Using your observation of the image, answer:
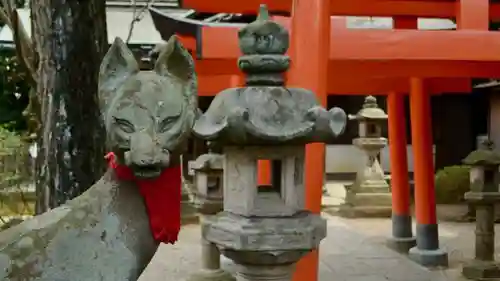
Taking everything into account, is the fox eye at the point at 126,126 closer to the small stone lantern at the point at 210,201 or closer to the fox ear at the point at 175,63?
the fox ear at the point at 175,63

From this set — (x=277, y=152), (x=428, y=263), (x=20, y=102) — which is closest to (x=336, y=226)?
(x=428, y=263)

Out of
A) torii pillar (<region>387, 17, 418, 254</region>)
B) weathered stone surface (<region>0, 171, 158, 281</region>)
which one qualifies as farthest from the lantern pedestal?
weathered stone surface (<region>0, 171, 158, 281</region>)

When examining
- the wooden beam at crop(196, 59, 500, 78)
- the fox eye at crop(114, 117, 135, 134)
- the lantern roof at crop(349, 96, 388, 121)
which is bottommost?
the fox eye at crop(114, 117, 135, 134)

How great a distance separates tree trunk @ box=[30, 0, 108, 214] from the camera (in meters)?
5.00

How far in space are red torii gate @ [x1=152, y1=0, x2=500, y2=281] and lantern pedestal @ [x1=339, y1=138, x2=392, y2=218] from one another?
15.5ft

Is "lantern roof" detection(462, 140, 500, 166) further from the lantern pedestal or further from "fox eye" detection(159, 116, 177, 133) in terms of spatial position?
"fox eye" detection(159, 116, 177, 133)

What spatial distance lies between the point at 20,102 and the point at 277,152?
11.1m

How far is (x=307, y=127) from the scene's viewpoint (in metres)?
3.48

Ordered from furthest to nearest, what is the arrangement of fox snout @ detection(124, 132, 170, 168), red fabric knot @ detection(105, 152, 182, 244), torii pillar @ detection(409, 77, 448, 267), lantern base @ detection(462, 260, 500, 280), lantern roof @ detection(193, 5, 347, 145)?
torii pillar @ detection(409, 77, 448, 267) < lantern base @ detection(462, 260, 500, 280) < lantern roof @ detection(193, 5, 347, 145) < red fabric knot @ detection(105, 152, 182, 244) < fox snout @ detection(124, 132, 170, 168)

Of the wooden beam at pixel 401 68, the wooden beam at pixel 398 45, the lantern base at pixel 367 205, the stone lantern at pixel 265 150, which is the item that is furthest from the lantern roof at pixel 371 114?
the stone lantern at pixel 265 150

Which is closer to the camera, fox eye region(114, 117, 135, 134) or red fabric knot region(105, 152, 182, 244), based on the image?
fox eye region(114, 117, 135, 134)

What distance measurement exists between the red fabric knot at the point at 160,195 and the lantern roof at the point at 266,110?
0.42 meters

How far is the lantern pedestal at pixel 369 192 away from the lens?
44.5 ft

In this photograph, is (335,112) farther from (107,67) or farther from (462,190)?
(462,190)
